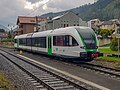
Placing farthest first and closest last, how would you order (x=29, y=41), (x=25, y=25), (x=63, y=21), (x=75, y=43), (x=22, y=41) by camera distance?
(x=25, y=25) → (x=63, y=21) → (x=22, y=41) → (x=29, y=41) → (x=75, y=43)

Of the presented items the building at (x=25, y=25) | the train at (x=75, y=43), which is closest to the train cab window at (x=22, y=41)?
the train at (x=75, y=43)

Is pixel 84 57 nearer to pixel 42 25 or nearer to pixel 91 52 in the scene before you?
pixel 91 52

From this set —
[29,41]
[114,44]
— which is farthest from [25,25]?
[114,44]

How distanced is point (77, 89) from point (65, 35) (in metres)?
11.3

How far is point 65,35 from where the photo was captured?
21594mm

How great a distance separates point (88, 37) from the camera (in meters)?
20.2

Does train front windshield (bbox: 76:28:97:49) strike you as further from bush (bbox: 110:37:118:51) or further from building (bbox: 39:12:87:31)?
building (bbox: 39:12:87:31)

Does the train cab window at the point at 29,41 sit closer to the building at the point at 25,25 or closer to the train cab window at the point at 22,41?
the train cab window at the point at 22,41

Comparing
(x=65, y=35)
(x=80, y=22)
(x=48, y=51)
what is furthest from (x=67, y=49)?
(x=80, y=22)

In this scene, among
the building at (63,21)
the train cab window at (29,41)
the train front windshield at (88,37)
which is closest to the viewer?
the train front windshield at (88,37)

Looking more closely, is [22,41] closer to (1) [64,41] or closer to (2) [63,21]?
(1) [64,41]

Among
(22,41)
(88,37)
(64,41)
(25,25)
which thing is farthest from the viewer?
(25,25)

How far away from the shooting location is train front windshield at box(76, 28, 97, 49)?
1986 centimetres

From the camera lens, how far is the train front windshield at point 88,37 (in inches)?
782
